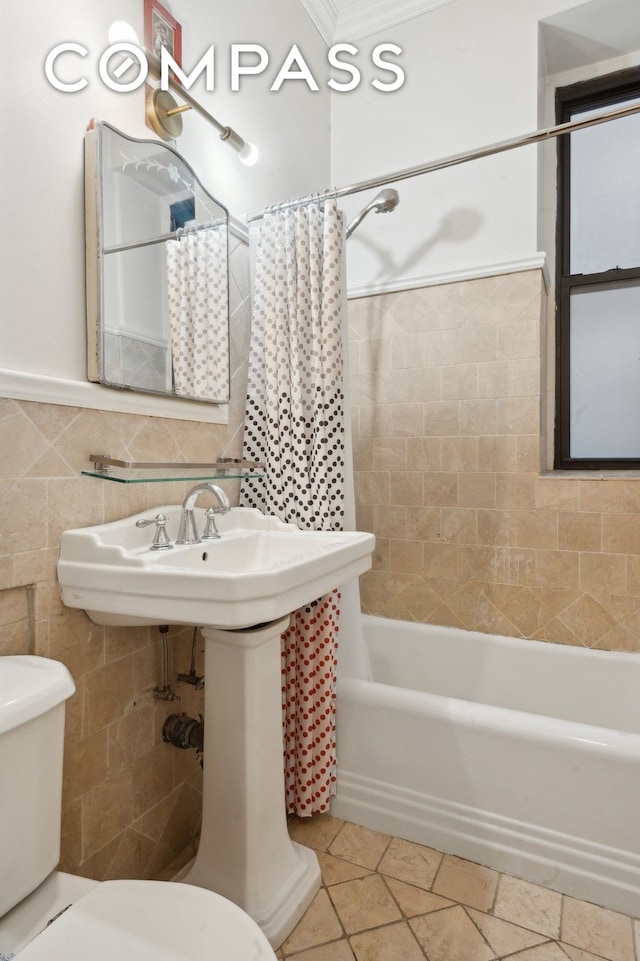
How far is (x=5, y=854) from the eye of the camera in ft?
2.53

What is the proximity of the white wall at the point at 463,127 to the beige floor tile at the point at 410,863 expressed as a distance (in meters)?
1.94

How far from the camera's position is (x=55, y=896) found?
0.83m

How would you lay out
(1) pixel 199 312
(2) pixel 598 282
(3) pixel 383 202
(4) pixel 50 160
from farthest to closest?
1. (2) pixel 598 282
2. (3) pixel 383 202
3. (1) pixel 199 312
4. (4) pixel 50 160

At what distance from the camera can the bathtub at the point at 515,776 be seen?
4.17 ft

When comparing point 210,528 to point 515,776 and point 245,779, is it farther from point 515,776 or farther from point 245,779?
point 515,776

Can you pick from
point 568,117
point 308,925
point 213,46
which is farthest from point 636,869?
point 568,117

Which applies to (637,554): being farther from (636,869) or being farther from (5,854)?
(5,854)

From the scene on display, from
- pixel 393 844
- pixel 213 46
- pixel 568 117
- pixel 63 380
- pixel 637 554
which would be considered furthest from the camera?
pixel 568 117

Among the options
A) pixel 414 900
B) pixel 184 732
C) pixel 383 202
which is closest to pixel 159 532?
pixel 184 732

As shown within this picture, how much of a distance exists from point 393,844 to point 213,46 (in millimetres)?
2407

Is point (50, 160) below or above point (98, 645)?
above

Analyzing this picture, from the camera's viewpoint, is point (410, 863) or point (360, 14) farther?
point (360, 14)

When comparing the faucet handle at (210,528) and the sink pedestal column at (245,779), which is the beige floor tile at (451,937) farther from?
the faucet handle at (210,528)

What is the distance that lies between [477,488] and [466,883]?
4.08 ft
